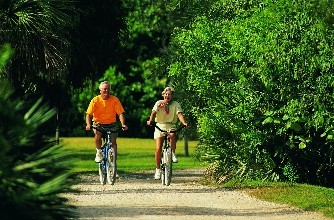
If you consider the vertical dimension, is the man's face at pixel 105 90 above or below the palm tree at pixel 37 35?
below

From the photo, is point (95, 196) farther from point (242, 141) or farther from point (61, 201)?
point (61, 201)

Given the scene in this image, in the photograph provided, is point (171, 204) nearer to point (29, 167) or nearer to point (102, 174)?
point (102, 174)

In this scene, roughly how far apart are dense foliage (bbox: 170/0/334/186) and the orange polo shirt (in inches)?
75.1

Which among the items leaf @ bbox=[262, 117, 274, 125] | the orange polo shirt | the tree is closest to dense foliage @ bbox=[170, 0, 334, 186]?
leaf @ bbox=[262, 117, 274, 125]

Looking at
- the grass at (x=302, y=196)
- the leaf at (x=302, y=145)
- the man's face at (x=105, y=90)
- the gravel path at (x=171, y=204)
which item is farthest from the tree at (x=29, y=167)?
the leaf at (x=302, y=145)

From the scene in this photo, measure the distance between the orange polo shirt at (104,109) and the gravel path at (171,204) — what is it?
1176 mm

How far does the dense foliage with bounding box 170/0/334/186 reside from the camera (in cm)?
1870

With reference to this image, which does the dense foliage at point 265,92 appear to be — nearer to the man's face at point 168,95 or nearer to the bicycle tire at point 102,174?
the man's face at point 168,95

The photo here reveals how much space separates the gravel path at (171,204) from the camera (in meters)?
14.8

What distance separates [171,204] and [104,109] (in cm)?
404

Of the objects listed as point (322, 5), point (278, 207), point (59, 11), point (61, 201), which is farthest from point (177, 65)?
point (61, 201)

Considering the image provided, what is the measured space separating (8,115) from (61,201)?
39.4 inches

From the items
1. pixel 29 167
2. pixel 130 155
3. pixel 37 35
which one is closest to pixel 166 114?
pixel 37 35

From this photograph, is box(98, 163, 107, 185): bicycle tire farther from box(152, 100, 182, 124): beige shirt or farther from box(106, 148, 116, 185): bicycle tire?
box(152, 100, 182, 124): beige shirt
